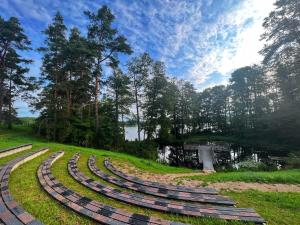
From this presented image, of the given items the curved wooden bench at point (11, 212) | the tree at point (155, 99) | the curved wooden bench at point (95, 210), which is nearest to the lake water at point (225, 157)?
the tree at point (155, 99)

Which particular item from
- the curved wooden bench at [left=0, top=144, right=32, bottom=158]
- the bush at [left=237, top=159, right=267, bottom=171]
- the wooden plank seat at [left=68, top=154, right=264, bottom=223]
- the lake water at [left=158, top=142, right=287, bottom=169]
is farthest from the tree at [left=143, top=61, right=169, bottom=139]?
the wooden plank seat at [left=68, top=154, right=264, bottom=223]

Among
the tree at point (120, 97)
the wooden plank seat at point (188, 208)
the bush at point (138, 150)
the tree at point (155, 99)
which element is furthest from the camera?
the tree at point (155, 99)

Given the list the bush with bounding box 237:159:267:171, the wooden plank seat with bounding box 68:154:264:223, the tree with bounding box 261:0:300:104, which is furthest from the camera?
the tree with bounding box 261:0:300:104

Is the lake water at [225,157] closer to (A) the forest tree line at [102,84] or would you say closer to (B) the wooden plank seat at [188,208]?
(A) the forest tree line at [102,84]

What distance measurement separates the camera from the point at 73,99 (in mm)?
24109

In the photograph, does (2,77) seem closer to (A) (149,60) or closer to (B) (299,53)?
(A) (149,60)

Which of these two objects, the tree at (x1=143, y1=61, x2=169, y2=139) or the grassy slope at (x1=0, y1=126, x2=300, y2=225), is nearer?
the grassy slope at (x1=0, y1=126, x2=300, y2=225)

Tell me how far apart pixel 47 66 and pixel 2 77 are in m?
6.19

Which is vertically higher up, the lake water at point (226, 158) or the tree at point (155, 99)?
the tree at point (155, 99)

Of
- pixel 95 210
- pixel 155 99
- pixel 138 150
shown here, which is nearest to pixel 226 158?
pixel 138 150

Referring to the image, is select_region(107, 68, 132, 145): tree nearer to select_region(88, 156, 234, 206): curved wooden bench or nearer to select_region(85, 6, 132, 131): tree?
select_region(85, 6, 132, 131): tree

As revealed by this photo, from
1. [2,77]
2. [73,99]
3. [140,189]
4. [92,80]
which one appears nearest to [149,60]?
[92,80]

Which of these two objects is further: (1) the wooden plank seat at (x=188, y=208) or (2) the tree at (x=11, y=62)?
(2) the tree at (x=11, y=62)

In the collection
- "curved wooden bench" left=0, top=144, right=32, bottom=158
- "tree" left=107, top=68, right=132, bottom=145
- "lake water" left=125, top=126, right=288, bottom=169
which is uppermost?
"tree" left=107, top=68, right=132, bottom=145
